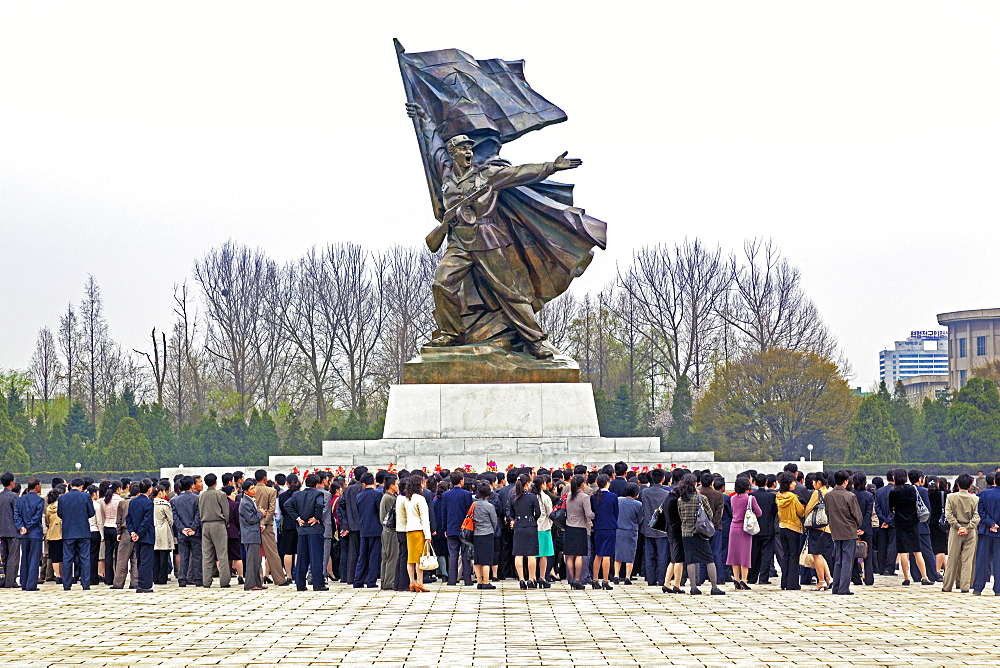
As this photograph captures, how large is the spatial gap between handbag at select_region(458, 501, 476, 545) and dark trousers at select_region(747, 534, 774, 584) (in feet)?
10.3

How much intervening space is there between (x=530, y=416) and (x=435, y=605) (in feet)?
35.6

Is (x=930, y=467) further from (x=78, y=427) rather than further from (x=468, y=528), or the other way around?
(x=78, y=427)

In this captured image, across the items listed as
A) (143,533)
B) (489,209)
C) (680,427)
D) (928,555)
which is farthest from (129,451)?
(928,555)

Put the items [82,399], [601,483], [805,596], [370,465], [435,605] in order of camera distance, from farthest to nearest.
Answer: [82,399] → [370,465] → [601,483] → [805,596] → [435,605]

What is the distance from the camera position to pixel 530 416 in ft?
73.3

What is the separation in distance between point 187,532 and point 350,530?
181 centimetres

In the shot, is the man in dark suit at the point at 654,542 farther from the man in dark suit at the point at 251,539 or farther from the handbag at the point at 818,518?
the man in dark suit at the point at 251,539

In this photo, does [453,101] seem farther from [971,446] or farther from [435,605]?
[971,446]

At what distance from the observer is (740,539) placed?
13.4 m

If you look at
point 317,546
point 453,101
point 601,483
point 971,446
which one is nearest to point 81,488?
point 317,546

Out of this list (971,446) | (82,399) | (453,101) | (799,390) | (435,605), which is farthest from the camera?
(82,399)

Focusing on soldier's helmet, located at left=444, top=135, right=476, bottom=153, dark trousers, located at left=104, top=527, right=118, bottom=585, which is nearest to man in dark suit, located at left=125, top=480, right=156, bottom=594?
dark trousers, located at left=104, top=527, right=118, bottom=585

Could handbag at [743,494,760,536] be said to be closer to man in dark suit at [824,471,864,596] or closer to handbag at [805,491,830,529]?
handbag at [805,491,830,529]

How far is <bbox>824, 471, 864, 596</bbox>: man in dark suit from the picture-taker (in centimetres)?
1248
